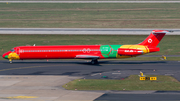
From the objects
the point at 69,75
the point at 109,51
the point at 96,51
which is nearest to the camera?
the point at 69,75

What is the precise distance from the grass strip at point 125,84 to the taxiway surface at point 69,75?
1.60 m

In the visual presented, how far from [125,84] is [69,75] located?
9518mm

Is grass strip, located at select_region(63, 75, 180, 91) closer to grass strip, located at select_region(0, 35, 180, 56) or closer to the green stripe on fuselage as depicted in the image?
the green stripe on fuselage

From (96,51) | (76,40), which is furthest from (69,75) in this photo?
(76,40)

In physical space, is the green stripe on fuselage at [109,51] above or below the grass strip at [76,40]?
below

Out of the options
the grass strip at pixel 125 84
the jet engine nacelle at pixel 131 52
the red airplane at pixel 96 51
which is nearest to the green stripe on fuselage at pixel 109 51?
the red airplane at pixel 96 51

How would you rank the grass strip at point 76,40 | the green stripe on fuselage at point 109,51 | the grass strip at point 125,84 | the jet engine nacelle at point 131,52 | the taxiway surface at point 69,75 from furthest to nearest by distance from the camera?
the grass strip at point 76,40, the green stripe on fuselage at point 109,51, the jet engine nacelle at point 131,52, the grass strip at point 125,84, the taxiway surface at point 69,75

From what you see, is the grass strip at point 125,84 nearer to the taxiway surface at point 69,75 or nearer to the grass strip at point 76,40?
the taxiway surface at point 69,75

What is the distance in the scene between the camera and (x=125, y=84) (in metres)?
32.6

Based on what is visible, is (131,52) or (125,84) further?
(131,52)

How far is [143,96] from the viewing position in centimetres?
2759

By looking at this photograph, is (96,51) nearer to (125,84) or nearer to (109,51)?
(109,51)

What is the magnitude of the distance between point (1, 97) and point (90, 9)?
309 feet

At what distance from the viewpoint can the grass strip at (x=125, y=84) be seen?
31.0 metres
